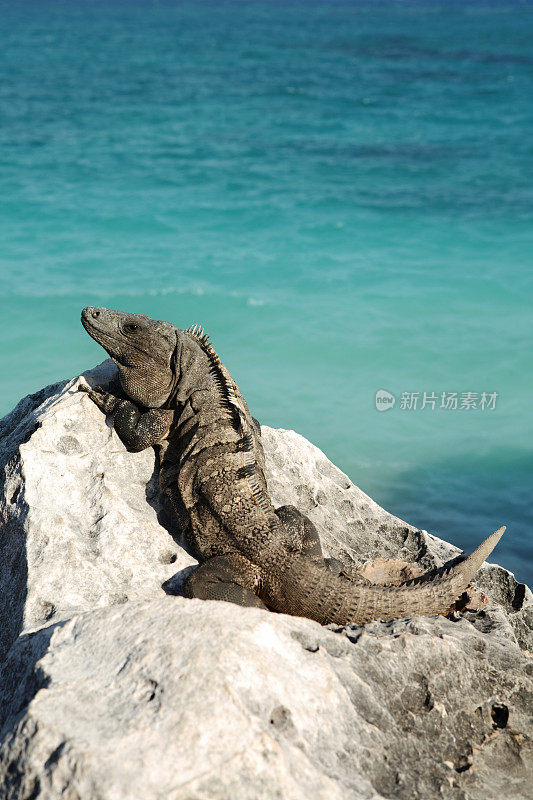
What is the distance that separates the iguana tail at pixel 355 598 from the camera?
14.6ft

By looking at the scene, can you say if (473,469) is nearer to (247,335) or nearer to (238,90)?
(247,335)

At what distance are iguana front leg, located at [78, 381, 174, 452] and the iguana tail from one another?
1.26 m

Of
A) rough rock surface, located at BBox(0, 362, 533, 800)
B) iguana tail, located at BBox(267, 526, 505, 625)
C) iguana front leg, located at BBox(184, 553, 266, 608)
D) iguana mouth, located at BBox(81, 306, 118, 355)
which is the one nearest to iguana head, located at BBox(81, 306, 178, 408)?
iguana mouth, located at BBox(81, 306, 118, 355)

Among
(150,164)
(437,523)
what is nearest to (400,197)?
(150,164)

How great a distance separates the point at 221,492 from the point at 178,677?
1.85 metres

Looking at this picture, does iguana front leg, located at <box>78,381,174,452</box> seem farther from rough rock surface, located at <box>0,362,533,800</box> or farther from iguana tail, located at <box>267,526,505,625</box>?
iguana tail, located at <box>267,526,505,625</box>

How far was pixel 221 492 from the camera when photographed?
484cm

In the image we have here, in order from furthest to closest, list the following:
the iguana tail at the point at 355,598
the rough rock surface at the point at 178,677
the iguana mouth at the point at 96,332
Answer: the iguana mouth at the point at 96,332 → the iguana tail at the point at 355,598 → the rough rock surface at the point at 178,677

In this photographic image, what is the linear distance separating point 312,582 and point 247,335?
11.2 metres

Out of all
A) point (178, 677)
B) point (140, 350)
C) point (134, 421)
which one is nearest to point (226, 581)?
point (134, 421)

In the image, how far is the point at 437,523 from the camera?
10.0m

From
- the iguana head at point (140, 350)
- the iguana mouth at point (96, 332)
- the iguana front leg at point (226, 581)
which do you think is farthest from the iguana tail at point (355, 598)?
the iguana mouth at point (96, 332)

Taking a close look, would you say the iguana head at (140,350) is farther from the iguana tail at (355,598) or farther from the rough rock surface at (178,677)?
the iguana tail at (355,598)

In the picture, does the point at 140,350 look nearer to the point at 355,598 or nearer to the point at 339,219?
the point at 355,598
